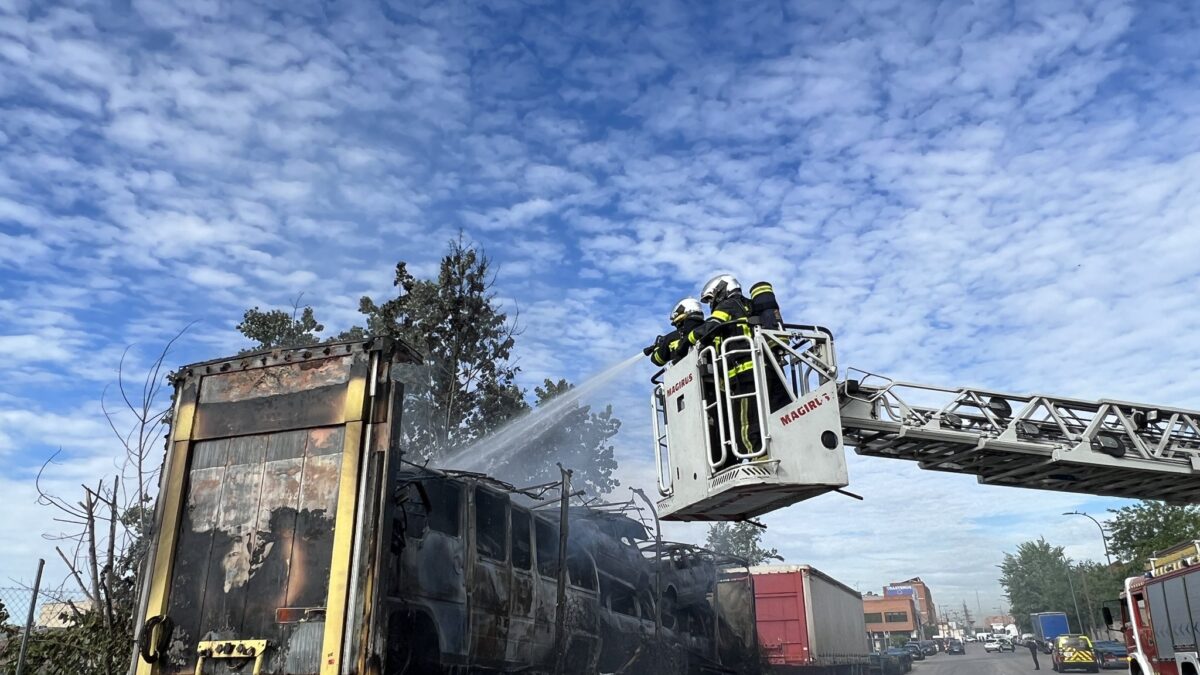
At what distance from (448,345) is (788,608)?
11.8 meters

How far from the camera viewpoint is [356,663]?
4.69 meters

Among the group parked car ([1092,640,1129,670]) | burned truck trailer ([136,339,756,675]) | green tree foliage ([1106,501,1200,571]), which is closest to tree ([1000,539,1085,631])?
green tree foliage ([1106,501,1200,571])

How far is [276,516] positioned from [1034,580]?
9988 cm

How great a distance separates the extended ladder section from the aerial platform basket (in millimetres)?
650

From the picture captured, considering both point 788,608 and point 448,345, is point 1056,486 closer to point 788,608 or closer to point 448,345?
point 788,608

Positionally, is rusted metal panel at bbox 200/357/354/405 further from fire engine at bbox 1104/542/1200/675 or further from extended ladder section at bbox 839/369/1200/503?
fire engine at bbox 1104/542/1200/675

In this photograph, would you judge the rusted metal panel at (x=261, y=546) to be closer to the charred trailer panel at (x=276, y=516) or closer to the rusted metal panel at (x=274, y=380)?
the charred trailer panel at (x=276, y=516)

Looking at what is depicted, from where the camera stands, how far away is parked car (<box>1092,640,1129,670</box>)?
32.7 metres

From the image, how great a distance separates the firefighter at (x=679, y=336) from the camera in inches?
251

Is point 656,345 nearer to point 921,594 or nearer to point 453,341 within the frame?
point 453,341

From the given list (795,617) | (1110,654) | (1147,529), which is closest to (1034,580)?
(1147,529)

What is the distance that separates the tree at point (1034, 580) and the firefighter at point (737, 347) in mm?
85947

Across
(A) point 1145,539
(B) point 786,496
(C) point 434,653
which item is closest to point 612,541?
(C) point 434,653

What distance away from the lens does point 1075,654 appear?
29734mm
